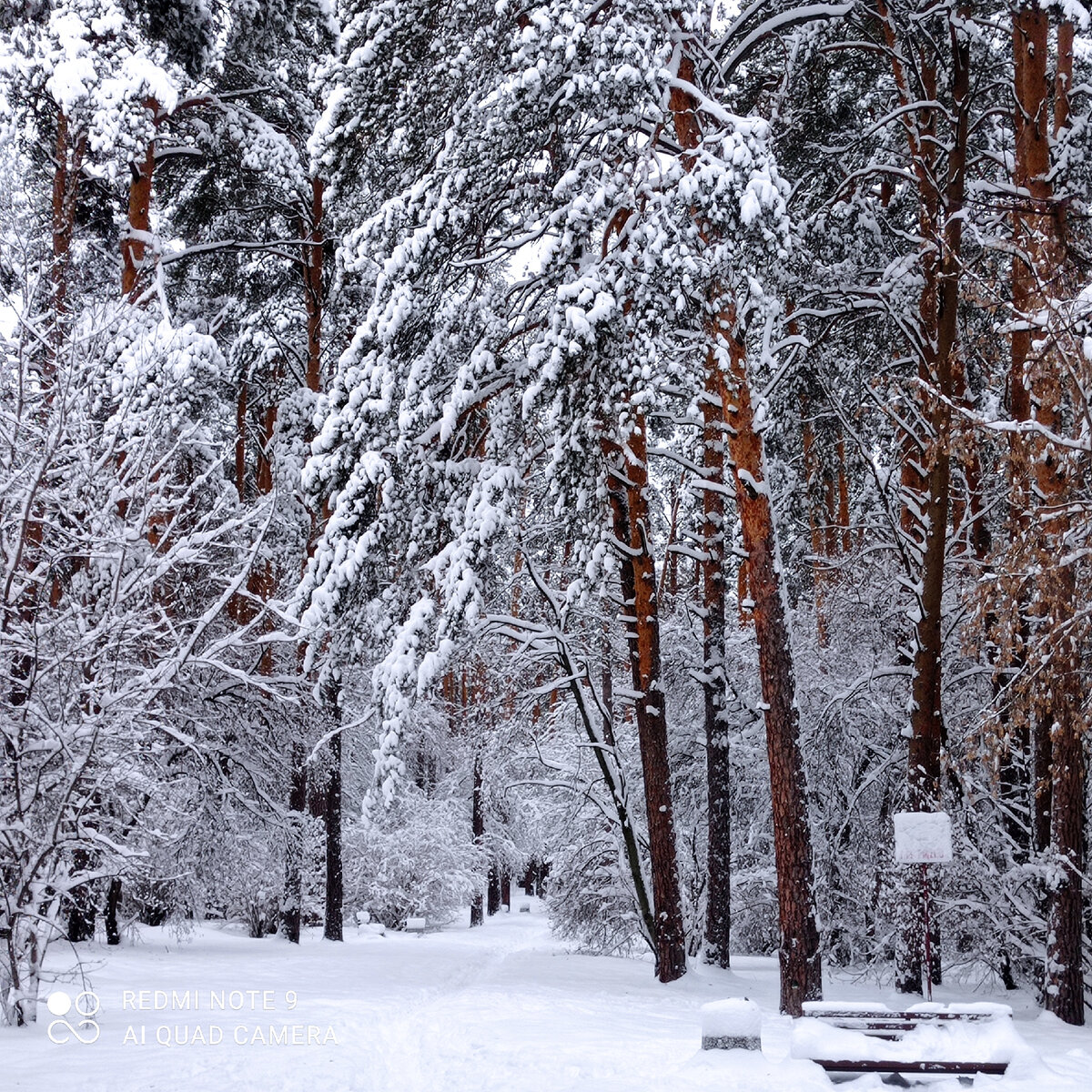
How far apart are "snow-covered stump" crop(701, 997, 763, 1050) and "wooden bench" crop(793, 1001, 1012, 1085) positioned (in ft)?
0.93

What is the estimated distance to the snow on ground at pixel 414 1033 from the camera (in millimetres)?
6660

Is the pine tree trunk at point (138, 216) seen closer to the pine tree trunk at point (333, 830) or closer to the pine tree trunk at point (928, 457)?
the pine tree trunk at point (333, 830)

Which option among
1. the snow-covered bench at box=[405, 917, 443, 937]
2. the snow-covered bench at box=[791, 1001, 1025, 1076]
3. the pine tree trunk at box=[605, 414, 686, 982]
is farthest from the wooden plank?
the snow-covered bench at box=[405, 917, 443, 937]

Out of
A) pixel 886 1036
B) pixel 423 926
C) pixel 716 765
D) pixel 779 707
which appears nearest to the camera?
pixel 886 1036

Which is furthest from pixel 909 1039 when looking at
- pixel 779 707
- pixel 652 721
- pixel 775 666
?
pixel 652 721

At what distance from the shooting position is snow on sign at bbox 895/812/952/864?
28.4 ft

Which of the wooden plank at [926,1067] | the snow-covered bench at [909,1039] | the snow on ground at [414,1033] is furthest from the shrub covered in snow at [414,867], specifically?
the wooden plank at [926,1067]

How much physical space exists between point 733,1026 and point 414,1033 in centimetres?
359

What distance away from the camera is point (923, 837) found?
28.6 ft

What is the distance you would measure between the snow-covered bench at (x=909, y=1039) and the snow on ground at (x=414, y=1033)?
121mm

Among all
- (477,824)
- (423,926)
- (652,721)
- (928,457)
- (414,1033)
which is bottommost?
(423,926)

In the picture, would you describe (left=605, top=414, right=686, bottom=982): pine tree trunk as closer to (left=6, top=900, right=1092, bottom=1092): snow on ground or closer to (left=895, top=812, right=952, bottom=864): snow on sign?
(left=6, top=900, right=1092, bottom=1092): snow on ground

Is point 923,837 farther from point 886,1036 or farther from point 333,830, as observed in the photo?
point 333,830

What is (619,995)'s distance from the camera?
1173cm
